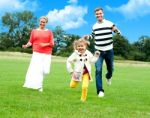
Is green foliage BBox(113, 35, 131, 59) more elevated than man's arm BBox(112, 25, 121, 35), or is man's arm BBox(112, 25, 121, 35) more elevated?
green foliage BBox(113, 35, 131, 59)

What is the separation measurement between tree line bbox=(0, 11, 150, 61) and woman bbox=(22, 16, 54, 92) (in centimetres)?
11906

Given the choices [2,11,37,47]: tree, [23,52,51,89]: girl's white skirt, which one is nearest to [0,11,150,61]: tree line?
[2,11,37,47]: tree

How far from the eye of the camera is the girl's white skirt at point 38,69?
51.0 ft

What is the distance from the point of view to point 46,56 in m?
15.5

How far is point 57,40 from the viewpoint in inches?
6437

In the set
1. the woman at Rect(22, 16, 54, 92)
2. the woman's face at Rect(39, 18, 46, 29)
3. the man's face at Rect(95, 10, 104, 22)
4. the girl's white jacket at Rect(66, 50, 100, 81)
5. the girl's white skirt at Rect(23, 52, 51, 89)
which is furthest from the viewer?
the girl's white skirt at Rect(23, 52, 51, 89)

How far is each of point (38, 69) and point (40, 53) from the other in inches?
21.5

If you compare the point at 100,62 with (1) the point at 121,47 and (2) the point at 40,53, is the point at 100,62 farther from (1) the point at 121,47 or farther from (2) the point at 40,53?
(1) the point at 121,47

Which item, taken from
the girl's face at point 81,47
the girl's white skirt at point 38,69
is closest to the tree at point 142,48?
the girl's white skirt at point 38,69

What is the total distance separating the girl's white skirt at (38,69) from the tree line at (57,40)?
119 m

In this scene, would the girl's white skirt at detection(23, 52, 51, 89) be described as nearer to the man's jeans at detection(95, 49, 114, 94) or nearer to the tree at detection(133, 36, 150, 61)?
the man's jeans at detection(95, 49, 114, 94)

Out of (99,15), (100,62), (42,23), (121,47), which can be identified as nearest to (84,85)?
(100,62)

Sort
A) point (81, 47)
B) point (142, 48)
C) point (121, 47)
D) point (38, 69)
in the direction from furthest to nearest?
1. point (142, 48)
2. point (121, 47)
3. point (38, 69)
4. point (81, 47)

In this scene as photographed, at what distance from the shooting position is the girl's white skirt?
1554cm
